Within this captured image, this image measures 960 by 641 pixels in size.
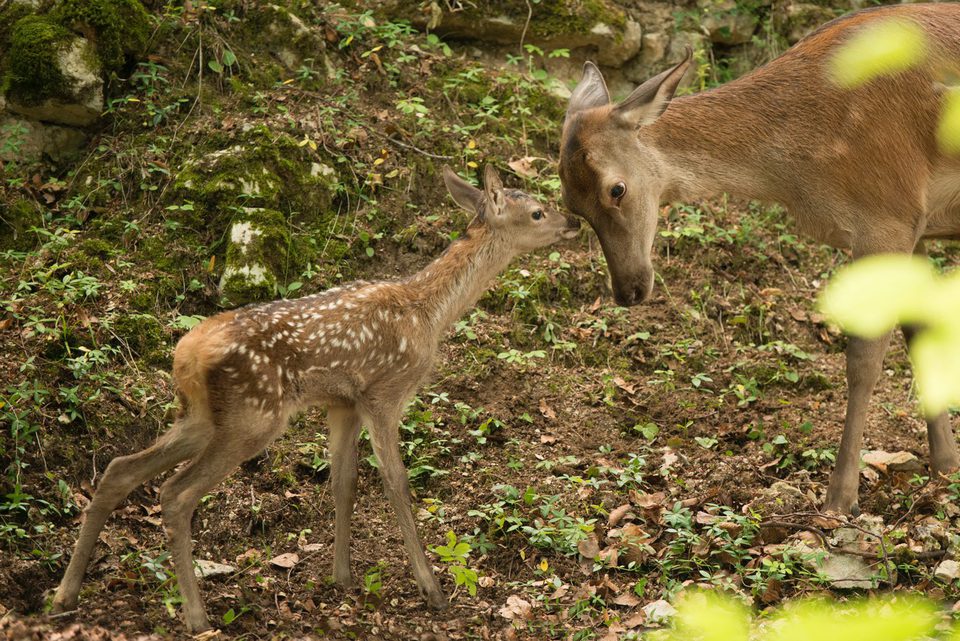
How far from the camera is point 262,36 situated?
329 inches

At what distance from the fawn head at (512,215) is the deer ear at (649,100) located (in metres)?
0.75

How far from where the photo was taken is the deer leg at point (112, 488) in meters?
4.73

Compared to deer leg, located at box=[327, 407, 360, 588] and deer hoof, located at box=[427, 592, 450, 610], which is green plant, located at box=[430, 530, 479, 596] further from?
deer leg, located at box=[327, 407, 360, 588]

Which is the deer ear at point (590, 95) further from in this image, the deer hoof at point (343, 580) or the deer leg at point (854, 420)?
the deer hoof at point (343, 580)

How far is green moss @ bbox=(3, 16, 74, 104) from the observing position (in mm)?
7176

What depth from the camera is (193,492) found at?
15.7ft

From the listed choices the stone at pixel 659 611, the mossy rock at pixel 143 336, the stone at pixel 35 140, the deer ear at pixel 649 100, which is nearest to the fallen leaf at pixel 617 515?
the stone at pixel 659 611

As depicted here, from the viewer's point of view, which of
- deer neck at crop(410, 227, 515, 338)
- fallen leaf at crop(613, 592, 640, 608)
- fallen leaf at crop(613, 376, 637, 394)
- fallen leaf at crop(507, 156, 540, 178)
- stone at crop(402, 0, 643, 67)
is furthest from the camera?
stone at crop(402, 0, 643, 67)

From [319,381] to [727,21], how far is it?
6586 mm

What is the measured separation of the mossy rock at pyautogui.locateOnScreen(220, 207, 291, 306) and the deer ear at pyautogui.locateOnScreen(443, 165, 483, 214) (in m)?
1.51

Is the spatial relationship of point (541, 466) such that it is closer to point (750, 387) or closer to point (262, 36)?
point (750, 387)

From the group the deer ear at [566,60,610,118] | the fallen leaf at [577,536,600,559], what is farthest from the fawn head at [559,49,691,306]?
the fallen leaf at [577,536,600,559]

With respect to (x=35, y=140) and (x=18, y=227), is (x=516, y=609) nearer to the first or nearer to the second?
(x=18, y=227)

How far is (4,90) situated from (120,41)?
95cm
